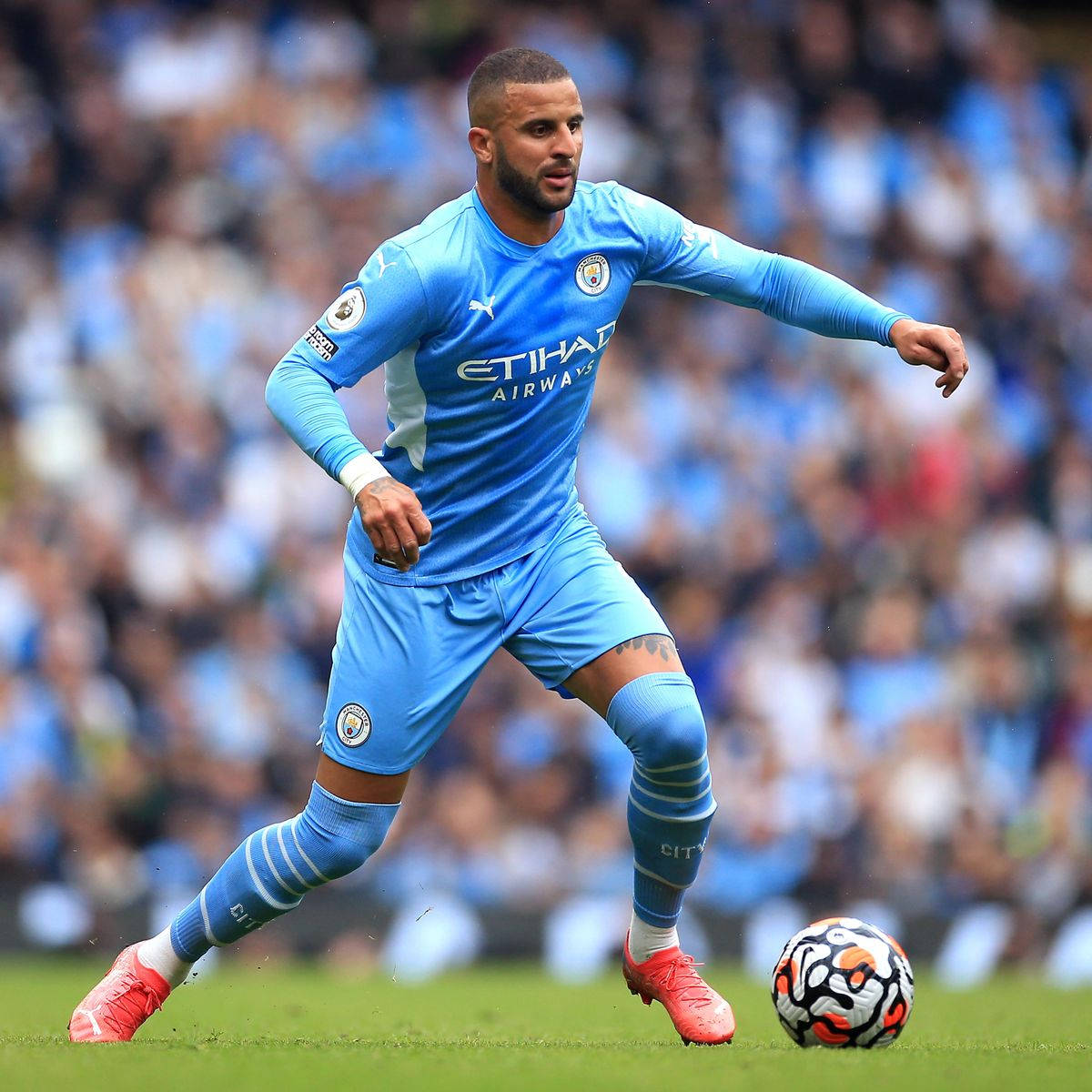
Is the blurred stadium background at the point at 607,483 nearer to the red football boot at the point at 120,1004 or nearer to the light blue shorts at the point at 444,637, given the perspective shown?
the red football boot at the point at 120,1004

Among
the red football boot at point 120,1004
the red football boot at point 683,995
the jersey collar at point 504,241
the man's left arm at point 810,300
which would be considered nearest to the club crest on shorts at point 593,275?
the jersey collar at point 504,241

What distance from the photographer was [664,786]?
608cm

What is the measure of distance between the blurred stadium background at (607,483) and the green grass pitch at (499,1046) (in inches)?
61.4

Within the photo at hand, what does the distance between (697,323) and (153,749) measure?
5482 mm

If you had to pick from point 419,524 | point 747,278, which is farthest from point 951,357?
point 419,524

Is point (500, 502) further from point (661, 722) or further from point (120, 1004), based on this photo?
point (120, 1004)

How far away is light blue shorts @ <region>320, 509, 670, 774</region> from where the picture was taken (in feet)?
19.8

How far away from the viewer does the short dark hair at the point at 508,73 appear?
19.4 feet

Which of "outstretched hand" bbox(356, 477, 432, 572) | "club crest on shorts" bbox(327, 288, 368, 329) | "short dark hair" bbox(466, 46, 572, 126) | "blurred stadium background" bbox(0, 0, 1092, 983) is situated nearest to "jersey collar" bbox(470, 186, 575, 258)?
"short dark hair" bbox(466, 46, 572, 126)

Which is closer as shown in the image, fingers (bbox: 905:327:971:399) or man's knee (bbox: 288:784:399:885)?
fingers (bbox: 905:327:971:399)

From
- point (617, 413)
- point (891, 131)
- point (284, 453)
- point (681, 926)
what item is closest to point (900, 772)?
point (681, 926)

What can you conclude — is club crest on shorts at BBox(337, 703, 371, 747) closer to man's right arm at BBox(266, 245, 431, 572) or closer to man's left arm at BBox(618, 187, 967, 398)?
man's right arm at BBox(266, 245, 431, 572)

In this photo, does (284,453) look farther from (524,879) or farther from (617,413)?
(524,879)

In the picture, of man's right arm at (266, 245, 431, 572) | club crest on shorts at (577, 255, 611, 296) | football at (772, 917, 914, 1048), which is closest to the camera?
man's right arm at (266, 245, 431, 572)
